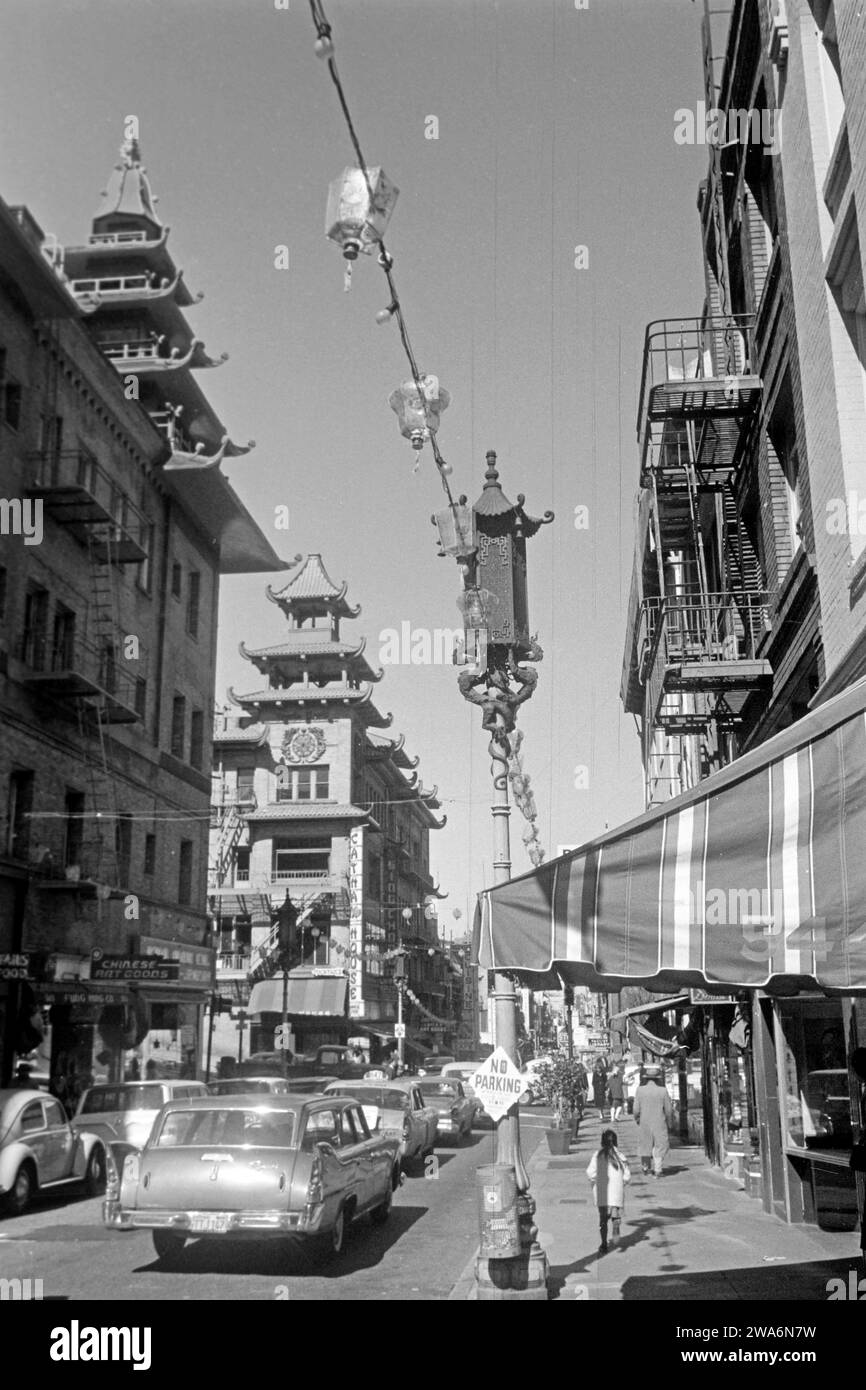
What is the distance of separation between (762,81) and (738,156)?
2.08 metres

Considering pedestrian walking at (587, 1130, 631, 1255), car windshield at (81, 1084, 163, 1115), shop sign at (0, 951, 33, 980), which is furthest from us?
shop sign at (0, 951, 33, 980)

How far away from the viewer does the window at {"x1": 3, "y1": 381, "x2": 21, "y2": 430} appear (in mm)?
27791

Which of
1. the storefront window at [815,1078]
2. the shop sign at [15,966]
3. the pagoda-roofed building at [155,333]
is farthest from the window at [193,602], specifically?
the storefront window at [815,1078]

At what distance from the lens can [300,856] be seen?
64.7 meters

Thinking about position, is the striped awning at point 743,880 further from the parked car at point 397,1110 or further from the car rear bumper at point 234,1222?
the parked car at point 397,1110

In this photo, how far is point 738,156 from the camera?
17.7m

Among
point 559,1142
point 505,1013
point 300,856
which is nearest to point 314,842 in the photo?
point 300,856

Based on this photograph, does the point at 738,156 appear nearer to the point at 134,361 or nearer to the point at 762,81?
the point at 762,81

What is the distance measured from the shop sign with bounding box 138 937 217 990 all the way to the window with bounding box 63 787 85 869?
3.83m

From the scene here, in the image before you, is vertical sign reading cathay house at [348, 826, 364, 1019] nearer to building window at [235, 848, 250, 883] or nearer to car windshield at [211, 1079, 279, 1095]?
building window at [235, 848, 250, 883]

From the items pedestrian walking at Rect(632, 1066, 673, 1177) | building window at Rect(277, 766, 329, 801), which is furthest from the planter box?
building window at Rect(277, 766, 329, 801)

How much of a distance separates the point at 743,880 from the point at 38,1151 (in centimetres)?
1351

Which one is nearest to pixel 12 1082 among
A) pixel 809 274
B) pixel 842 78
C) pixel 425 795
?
pixel 809 274

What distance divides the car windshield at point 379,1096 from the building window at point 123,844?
11724 mm
